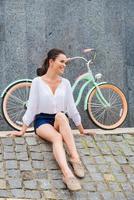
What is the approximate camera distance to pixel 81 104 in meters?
9.87

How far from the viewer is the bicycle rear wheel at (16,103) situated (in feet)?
29.1

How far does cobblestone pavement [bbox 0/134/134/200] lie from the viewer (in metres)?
6.98

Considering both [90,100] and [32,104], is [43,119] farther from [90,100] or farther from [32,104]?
[90,100]

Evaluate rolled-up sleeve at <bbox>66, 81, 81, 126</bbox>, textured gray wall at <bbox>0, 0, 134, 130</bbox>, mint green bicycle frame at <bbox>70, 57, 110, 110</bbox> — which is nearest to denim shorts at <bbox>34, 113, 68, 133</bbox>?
rolled-up sleeve at <bbox>66, 81, 81, 126</bbox>

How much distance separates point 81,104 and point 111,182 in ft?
8.88

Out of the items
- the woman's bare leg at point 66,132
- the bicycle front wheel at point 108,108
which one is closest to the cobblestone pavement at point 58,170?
the woman's bare leg at point 66,132

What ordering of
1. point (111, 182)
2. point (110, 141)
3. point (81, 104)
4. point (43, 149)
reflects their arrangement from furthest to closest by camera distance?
point (81, 104) < point (110, 141) < point (43, 149) < point (111, 182)

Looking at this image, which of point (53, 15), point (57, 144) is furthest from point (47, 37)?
point (57, 144)

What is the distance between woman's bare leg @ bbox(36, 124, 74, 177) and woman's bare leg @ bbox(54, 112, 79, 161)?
7 centimetres

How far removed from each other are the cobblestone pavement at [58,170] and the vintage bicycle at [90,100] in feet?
2.31

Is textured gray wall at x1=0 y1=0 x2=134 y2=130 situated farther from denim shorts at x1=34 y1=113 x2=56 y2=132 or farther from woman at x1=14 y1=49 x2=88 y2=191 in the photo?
denim shorts at x1=34 y1=113 x2=56 y2=132

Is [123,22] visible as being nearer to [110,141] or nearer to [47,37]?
[47,37]

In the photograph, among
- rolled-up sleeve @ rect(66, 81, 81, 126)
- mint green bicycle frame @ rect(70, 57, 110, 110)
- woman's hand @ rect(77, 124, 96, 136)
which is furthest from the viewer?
mint green bicycle frame @ rect(70, 57, 110, 110)

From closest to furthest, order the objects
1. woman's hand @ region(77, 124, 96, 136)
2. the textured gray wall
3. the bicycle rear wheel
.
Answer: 1. woman's hand @ region(77, 124, 96, 136)
2. the bicycle rear wheel
3. the textured gray wall
